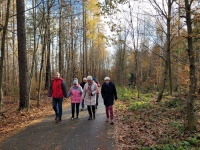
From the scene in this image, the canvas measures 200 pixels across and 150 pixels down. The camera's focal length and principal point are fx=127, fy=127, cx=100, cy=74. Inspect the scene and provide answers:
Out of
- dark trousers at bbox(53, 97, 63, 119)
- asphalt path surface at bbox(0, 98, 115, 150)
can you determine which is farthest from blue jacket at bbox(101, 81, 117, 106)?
dark trousers at bbox(53, 97, 63, 119)

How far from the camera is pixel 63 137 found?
4.26 meters

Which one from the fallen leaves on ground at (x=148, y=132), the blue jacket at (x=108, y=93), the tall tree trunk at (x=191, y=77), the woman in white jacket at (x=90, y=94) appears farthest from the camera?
the woman in white jacket at (x=90, y=94)

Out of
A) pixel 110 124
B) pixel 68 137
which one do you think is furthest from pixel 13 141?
pixel 110 124

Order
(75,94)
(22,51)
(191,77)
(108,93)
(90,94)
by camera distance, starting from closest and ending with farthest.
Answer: (191,77)
(108,93)
(90,94)
(75,94)
(22,51)

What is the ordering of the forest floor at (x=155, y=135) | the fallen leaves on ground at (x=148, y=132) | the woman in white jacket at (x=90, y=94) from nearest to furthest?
the forest floor at (x=155, y=135) < the fallen leaves on ground at (x=148, y=132) < the woman in white jacket at (x=90, y=94)

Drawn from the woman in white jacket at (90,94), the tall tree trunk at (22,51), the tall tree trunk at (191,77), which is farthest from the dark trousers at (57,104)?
the tall tree trunk at (191,77)

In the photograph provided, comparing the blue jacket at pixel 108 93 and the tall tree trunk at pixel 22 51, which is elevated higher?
the tall tree trunk at pixel 22 51

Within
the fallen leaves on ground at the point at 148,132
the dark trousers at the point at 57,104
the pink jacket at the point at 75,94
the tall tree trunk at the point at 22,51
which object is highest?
the tall tree trunk at the point at 22,51

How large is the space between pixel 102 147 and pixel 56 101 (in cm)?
313

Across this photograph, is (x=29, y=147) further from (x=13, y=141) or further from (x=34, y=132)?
(x=34, y=132)

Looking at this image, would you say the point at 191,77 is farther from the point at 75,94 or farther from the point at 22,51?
the point at 22,51

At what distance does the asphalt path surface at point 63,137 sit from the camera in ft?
12.1

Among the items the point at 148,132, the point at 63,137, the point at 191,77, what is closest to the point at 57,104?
the point at 63,137

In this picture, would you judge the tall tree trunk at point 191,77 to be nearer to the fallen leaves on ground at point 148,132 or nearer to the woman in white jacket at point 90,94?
Answer: the fallen leaves on ground at point 148,132
